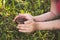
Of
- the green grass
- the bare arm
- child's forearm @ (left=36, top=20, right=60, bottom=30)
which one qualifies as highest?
the bare arm

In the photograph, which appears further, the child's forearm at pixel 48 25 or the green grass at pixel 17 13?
the green grass at pixel 17 13

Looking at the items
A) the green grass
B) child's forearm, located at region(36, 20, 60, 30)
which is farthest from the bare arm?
the green grass

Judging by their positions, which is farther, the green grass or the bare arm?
the green grass

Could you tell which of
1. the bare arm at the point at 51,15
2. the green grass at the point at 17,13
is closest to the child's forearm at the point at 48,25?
the bare arm at the point at 51,15

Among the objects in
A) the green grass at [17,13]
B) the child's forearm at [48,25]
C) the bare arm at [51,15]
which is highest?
the bare arm at [51,15]

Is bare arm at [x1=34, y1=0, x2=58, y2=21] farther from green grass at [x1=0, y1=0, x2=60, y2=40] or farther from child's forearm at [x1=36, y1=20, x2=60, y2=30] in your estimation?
green grass at [x1=0, y1=0, x2=60, y2=40]

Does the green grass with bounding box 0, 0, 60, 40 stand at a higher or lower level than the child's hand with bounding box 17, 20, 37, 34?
lower

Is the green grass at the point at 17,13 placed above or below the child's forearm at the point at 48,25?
below

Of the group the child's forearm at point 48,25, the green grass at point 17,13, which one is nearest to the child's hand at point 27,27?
the child's forearm at point 48,25

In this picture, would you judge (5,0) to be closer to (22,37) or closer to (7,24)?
(7,24)

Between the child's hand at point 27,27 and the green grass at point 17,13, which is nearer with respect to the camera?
the child's hand at point 27,27

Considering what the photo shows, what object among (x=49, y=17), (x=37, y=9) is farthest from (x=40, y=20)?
(x=37, y=9)

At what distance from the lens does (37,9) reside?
2504 millimetres

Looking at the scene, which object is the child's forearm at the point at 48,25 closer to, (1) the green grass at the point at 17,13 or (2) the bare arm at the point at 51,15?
(2) the bare arm at the point at 51,15
